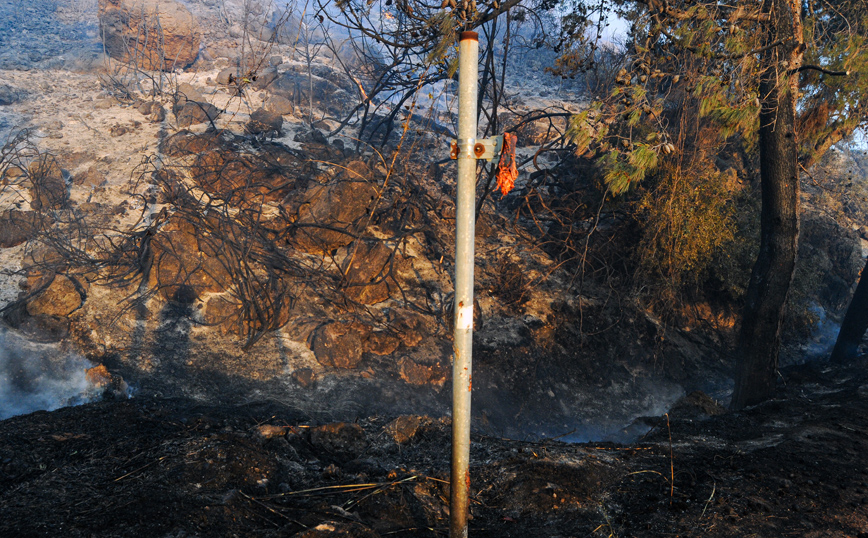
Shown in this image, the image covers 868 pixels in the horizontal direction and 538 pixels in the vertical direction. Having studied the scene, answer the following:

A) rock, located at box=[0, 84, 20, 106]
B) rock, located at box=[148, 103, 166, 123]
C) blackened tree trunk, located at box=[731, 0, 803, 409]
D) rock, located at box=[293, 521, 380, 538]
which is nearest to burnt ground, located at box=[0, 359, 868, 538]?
rock, located at box=[293, 521, 380, 538]

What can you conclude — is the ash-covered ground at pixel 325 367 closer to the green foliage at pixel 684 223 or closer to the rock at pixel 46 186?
the rock at pixel 46 186

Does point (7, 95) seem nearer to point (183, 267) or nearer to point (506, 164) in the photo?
point (183, 267)

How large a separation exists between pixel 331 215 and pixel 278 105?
647 centimetres

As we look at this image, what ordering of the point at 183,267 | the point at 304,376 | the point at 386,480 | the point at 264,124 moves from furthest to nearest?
the point at 264,124
the point at 183,267
the point at 304,376
the point at 386,480

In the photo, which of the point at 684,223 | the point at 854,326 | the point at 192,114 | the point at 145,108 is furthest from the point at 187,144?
the point at 854,326

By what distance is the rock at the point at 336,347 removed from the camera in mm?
6762

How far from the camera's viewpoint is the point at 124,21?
15.7m

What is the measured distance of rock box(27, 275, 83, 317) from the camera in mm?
6299

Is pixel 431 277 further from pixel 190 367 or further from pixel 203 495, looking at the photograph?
pixel 203 495

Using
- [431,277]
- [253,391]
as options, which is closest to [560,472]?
[253,391]

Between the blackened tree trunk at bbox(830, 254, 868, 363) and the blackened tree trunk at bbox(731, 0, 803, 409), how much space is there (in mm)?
3370

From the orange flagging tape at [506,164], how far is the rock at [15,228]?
7681 millimetres

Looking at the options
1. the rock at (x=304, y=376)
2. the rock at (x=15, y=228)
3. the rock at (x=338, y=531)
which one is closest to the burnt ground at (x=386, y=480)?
the rock at (x=338, y=531)

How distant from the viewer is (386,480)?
11.5ft
